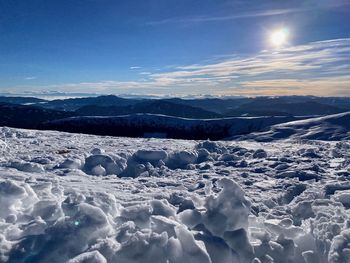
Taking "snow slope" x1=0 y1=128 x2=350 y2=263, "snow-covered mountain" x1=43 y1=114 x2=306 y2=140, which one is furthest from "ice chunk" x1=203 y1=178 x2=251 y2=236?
"snow-covered mountain" x1=43 y1=114 x2=306 y2=140

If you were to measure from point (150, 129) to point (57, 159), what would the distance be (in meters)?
37.3

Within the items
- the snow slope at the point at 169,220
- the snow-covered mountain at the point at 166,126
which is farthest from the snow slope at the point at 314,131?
the snow slope at the point at 169,220

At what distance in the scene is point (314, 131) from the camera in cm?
3475

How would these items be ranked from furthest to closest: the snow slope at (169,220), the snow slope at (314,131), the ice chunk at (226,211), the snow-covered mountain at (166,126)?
the snow-covered mountain at (166,126) < the snow slope at (314,131) < the ice chunk at (226,211) < the snow slope at (169,220)

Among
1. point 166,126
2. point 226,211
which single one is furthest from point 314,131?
point 226,211

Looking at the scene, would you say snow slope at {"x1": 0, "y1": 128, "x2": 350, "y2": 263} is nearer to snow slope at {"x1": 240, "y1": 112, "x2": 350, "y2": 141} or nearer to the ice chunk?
the ice chunk

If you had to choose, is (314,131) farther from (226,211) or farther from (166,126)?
(226,211)

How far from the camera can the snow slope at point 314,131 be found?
32.2 m

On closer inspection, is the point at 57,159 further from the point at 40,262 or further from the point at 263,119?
the point at 263,119

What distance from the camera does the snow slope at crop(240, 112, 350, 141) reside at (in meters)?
32.2

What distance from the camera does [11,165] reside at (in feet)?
31.7

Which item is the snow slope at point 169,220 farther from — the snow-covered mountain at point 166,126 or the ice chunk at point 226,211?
the snow-covered mountain at point 166,126

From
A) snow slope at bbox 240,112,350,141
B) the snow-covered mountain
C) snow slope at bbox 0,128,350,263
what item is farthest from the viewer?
the snow-covered mountain

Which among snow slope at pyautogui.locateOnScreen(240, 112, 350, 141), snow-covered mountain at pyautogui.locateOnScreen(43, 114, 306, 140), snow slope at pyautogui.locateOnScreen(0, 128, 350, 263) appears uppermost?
snow slope at pyautogui.locateOnScreen(0, 128, 350, 263)
